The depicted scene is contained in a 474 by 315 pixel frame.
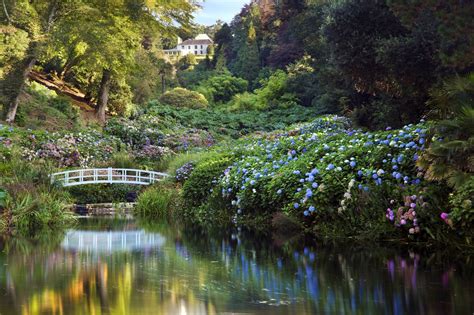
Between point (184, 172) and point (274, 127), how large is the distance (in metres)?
21.9

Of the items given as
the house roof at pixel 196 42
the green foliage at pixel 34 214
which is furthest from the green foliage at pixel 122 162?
the house roof at pixel 196 42

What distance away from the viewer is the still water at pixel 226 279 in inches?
216

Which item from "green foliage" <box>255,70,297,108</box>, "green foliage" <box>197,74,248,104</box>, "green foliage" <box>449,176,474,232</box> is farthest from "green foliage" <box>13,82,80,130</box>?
"green foliage" <box>449,176,474,232</box>

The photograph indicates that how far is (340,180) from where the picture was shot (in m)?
11.0

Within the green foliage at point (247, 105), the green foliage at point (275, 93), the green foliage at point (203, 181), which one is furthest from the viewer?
the green foliage at point (247, 105)

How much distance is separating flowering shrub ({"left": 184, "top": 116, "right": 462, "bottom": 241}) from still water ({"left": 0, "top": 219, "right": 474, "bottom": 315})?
75 cm

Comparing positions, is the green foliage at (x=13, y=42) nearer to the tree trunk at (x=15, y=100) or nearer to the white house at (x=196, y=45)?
the tree trunk at (x=15, y=100)

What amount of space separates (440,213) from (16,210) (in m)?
7.64

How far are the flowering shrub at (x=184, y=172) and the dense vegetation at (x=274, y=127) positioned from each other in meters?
0.04

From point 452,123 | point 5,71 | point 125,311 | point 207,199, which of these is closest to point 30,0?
point 5,71

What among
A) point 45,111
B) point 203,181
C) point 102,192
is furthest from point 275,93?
point 203,181

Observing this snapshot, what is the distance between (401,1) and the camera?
12.7 meters

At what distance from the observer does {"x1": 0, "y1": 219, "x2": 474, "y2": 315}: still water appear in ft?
18.0

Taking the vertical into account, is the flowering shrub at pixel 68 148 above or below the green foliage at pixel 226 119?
below
